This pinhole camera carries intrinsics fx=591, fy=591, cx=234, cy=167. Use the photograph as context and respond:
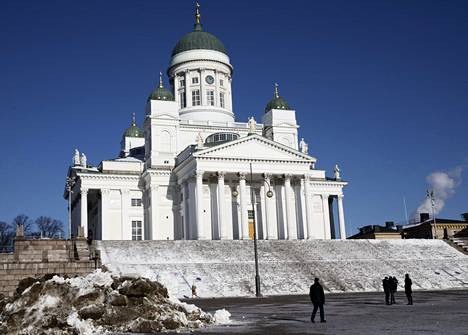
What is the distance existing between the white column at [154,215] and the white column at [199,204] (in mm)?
7504

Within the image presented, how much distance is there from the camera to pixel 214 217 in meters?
64.8

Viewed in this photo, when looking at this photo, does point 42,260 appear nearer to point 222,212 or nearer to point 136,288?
point 136,288

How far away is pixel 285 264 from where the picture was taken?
4712cm

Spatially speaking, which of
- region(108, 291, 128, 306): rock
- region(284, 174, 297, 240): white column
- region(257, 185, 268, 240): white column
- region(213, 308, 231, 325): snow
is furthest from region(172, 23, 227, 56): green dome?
Answer: region(108, 291, 128, 306): rock

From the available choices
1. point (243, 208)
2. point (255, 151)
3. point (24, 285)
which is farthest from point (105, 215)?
point (24, 285)

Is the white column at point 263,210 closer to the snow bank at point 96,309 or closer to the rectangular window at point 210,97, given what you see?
the rectangular window at point 210,97

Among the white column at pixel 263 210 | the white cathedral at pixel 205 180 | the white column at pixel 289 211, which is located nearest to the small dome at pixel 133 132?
the white cathedral at pixel 205 180

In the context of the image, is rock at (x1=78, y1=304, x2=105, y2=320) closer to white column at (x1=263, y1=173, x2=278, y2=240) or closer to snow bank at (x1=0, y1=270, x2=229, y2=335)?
snow bank at (x1=0, y1=270, x2=229, y2=335)

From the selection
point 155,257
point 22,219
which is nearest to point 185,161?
point 155,257

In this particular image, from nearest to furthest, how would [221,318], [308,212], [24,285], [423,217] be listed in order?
[221,318] < [24,285] < [308,212] < [423,217]

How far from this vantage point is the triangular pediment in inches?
2494

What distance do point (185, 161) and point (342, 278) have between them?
25697 millimetres

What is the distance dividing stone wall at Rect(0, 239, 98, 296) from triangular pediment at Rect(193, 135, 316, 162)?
21374 millimetres

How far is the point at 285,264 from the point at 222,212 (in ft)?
51.8
